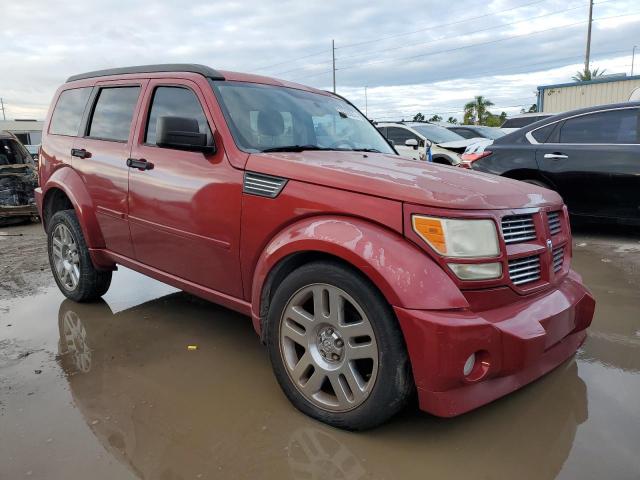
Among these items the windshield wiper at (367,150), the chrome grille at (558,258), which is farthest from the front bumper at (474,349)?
the windshield wiper at (367,150)

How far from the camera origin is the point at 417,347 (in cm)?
227

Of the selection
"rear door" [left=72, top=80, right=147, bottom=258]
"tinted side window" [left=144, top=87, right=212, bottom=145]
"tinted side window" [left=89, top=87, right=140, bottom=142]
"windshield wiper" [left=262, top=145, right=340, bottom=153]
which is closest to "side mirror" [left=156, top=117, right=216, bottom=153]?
"tinted side window" [left=144, top=87, right=212, bottom=145]

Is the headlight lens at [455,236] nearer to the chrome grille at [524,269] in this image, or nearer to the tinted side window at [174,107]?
the chrome grille at [524,269]

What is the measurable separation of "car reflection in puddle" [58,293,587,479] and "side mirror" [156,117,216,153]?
138 cm

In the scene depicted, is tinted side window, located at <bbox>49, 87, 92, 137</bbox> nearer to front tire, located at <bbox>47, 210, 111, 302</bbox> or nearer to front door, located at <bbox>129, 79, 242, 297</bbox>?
front tire, located at <bbox>47, 210, 111, 302</bbox>

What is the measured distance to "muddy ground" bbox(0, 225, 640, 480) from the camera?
2.34 metres

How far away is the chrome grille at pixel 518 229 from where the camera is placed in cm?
248

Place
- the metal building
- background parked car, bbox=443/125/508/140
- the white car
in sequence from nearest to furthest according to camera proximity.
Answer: the white car
background parked car, bbox=443/125/508/140
the metal building

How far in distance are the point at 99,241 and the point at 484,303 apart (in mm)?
3140

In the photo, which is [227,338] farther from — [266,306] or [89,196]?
[89,196]

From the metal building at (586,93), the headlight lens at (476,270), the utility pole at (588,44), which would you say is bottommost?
the headlight lens at (476,270)

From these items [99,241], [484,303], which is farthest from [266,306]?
[99,241]

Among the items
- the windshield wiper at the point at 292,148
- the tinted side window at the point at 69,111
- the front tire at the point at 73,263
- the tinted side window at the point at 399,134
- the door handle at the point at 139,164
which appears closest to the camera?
the windshield wiper at the point at 292,148

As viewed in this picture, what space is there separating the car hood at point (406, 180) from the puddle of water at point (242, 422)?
111cm
